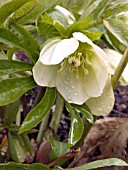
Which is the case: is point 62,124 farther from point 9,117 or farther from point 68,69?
point 68,69

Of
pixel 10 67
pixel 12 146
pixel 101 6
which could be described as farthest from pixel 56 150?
pixel 101 6

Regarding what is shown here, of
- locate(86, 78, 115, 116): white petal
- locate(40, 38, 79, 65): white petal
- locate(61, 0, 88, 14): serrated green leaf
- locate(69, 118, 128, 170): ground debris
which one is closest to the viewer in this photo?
locate(40, 38, 79, 65): white petal

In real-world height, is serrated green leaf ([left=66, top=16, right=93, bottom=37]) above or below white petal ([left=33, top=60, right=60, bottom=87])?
above

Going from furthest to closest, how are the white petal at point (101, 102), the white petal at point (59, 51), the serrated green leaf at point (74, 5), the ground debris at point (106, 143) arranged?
the ground debris at point (106, 143) → the serrated green leaf at point (74, 5) → the white petal at point (101, 102) → the white petal at point (59, 51)

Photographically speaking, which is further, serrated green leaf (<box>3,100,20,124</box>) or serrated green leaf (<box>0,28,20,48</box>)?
serrated green leaf (<box>3,100,20,124</box>)

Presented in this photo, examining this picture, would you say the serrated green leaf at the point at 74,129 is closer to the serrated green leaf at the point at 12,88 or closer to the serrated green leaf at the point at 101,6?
the serrated green leaf at the point at 12,88

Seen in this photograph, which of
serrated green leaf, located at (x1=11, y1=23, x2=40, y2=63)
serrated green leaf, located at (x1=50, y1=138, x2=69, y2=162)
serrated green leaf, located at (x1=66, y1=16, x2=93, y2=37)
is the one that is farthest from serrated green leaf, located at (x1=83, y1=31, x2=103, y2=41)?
serrated green leaf, located at (x1=50, y1=138, x2=69, y2=162)

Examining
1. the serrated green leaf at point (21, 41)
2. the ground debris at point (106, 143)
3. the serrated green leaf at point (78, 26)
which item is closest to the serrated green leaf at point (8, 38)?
the serrated green leaf at point (21, 41)

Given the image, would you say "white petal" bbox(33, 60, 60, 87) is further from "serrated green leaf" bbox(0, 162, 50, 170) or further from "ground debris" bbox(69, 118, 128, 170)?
"ground debris" bbox(69, 118, 128, 170)

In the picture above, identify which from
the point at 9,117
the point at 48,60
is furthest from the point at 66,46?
the point at 9,117
